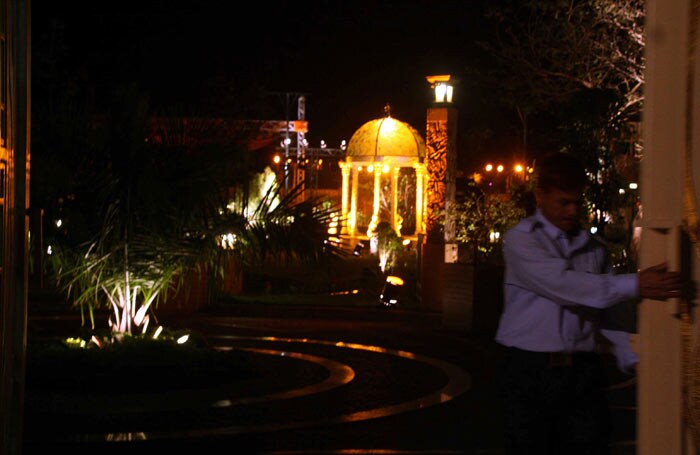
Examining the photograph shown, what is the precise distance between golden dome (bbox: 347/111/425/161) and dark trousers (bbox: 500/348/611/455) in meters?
28.7

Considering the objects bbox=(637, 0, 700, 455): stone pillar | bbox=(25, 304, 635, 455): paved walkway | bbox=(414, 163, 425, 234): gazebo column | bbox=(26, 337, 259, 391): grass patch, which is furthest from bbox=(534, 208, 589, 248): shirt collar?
bbox=(414, 163, 425, 234): gazebo column

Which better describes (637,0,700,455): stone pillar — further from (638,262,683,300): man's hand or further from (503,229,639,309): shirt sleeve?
(503,229,639,309): shirt sleeve

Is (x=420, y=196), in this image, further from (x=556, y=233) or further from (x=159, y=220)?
(x=556, y=233)

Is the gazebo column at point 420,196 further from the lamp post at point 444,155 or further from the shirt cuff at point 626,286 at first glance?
the shirt cuff at point 626,286

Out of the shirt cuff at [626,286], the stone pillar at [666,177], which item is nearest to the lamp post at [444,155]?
the shirt cuff at [626,286]

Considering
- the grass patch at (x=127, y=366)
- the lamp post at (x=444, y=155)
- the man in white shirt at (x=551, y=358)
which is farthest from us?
the lamp post at (x=444, y=155)

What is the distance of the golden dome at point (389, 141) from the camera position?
3350cm

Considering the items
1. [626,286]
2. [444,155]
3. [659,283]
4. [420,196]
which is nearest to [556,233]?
[626,286]

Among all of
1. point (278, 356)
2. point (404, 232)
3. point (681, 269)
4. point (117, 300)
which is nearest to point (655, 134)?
point (681, 269)

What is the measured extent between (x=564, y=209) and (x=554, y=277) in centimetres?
46

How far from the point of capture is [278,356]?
47.6ft

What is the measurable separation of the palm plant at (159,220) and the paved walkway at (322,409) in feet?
4.41

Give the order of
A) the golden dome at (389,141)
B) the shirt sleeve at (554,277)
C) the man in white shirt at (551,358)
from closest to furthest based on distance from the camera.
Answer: the shirt sleeve at (554,277) → the man in white shirt at (551,358) → the golden dome at (389,141)

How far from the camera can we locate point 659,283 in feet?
10.3
